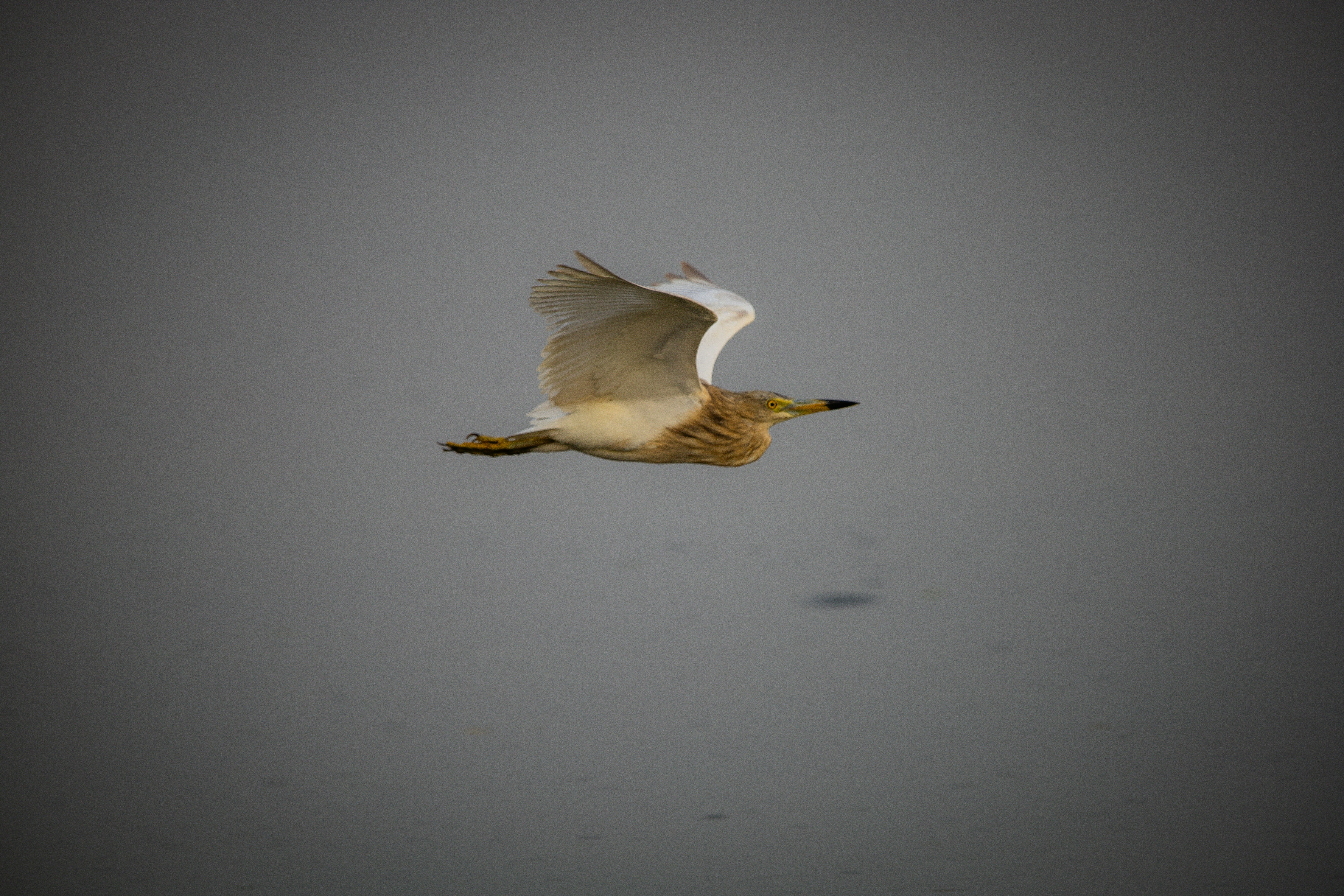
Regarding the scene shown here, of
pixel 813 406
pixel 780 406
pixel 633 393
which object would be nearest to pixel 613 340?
pixel 633 393

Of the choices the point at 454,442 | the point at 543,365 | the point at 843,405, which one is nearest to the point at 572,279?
the point at 543,365

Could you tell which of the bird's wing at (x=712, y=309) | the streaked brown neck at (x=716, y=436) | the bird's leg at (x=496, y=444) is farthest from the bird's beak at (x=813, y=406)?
the bird's leg at (x=496, y=444)

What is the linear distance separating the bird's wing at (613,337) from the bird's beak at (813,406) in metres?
0.45

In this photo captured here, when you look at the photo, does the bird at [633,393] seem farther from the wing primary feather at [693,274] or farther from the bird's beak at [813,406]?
the wing primary feather at [693,274]

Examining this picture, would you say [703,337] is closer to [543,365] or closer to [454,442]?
[543,365]

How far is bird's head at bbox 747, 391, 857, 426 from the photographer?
532cm

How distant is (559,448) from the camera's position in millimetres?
5176

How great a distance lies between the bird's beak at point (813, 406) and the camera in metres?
5.36

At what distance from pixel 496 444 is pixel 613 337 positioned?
704mm

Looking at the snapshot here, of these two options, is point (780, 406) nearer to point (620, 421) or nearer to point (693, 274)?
point (620, 421)

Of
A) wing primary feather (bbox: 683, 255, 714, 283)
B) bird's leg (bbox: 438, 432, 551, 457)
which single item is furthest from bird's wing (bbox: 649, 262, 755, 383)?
bird's leg (bbox: 438, 432, 551, 457)

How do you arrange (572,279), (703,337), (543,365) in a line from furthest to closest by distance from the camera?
1. (703,337)
2. (543,365)
3. (572,279)

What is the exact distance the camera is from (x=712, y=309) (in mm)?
5363

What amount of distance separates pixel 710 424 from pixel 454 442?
3.46 ft
